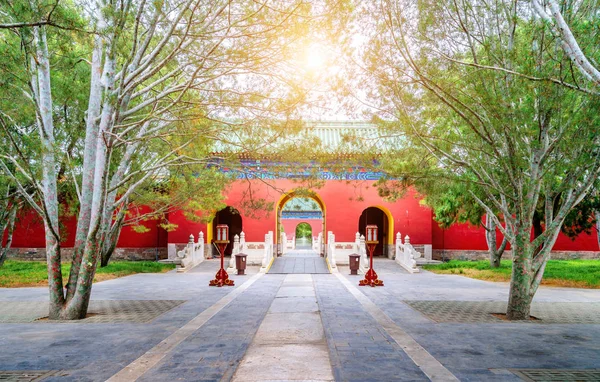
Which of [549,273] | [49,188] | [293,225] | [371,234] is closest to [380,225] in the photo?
→ [549,273]

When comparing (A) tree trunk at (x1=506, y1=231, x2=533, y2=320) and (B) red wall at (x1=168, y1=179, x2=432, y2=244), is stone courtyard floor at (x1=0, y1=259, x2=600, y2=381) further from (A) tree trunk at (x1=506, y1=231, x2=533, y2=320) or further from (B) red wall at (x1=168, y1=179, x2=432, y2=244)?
(B) red wall at (x1=168, y1=179, x2=432, y2=244)

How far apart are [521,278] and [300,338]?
410 centimetres

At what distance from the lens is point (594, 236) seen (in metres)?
19.9

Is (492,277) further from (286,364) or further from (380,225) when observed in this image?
(286,364)

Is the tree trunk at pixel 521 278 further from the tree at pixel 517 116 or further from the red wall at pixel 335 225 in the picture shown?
the red wall at pixel 335 225

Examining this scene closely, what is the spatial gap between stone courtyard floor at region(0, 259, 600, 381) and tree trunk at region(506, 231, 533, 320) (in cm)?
32

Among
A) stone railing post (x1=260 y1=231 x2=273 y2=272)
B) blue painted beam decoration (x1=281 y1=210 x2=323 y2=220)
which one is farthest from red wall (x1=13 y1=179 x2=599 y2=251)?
blue painted beam decoration (x1=281 y1=210 x2=323 y2=220)

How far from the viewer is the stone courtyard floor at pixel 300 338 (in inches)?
158

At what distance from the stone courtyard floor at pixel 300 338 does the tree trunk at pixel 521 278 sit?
32 cm

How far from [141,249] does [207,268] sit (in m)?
5.19

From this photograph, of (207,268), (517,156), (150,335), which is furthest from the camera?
(207,268)

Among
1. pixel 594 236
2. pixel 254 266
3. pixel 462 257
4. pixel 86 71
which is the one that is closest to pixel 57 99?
pixel 86 71

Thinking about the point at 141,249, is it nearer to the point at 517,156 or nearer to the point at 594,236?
the point at 517,156

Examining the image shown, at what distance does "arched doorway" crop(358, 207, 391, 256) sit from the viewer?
21266mm
